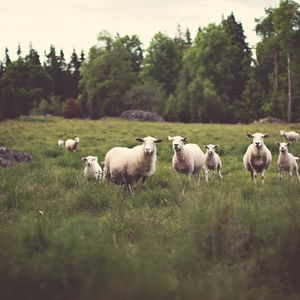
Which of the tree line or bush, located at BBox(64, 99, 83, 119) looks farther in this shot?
bush, located at BBox(64, 99, 83, 119)

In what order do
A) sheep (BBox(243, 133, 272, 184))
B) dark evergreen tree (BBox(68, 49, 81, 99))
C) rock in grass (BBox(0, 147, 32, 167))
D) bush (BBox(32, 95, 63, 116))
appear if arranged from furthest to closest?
dark evergreen tree (BBox(68, 49, 81, 99)) < bush (BBox(32, 95, 63, 116)) < rock in grass (BBox(0, 147, 32, 167)) < sheep (BBox(243, 133, 272, 184))

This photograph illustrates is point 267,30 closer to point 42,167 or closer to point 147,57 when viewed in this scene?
point 147,57

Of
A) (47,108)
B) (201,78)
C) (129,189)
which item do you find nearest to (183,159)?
(129,189)

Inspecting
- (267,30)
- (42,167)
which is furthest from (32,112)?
(42,167)

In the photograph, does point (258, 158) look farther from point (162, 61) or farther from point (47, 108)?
point (47, 108)

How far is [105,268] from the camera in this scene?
3.34 m

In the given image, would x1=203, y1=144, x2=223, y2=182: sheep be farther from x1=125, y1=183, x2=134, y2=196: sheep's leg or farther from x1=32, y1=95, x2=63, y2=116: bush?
x1=32, y1=95, x2=63, y2=116: bush

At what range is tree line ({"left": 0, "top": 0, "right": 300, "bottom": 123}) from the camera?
45.5 m

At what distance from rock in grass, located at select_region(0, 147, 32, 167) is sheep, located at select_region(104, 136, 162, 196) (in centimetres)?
510

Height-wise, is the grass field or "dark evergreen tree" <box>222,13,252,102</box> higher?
"dark evergreen tree" <box>222,13,252,102</box>

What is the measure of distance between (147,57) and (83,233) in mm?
64530

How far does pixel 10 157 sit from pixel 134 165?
660cm

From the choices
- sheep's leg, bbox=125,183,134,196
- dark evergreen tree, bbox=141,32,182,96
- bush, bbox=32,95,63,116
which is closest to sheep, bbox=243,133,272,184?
sheep's leg, bbox=125,183,134,196

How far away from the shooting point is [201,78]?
5506cm
